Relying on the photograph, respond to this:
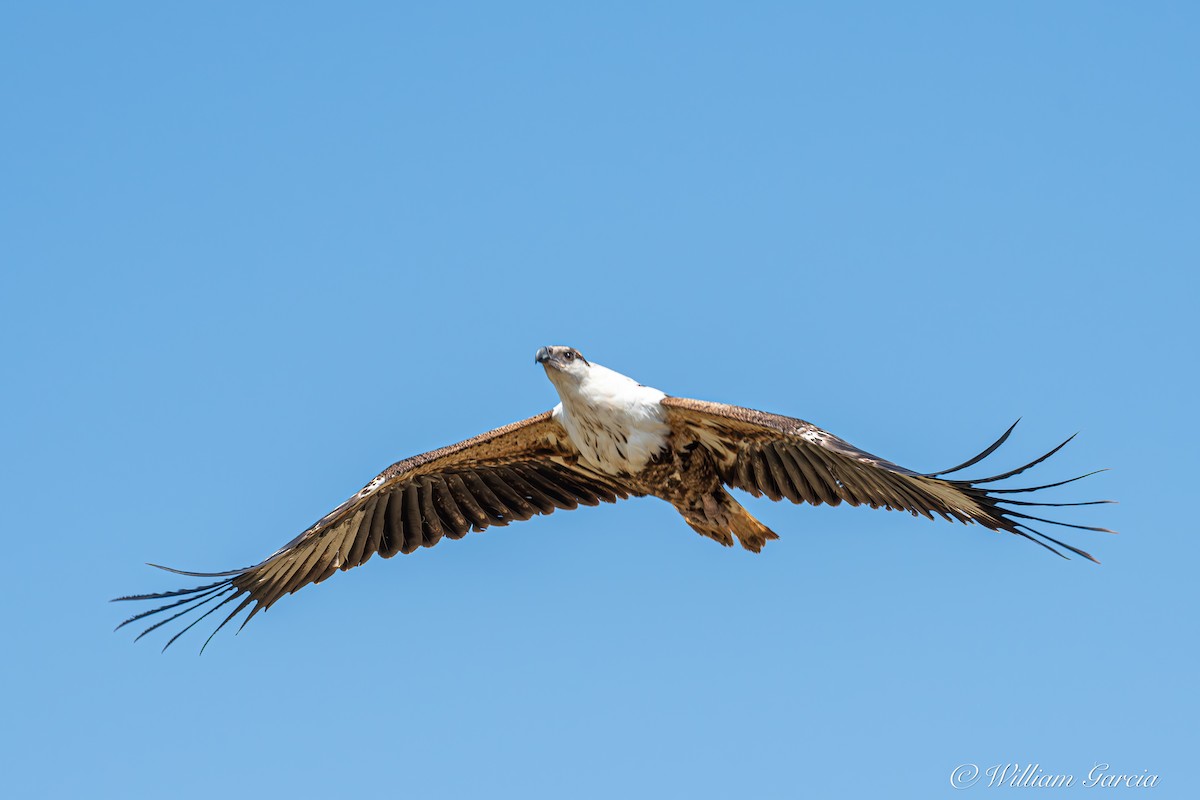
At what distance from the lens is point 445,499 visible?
13.3 m

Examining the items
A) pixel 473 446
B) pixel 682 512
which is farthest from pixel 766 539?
pixel 473 446

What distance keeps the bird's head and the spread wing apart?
0.77 metres

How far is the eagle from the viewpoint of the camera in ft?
36.9

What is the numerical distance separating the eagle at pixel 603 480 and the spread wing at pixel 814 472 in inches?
0.4

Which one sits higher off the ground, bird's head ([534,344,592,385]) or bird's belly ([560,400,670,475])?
bird's head ([534,344,592,385])

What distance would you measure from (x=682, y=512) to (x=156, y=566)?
430 centimetres

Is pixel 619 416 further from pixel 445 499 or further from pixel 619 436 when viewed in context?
pixel 445 499

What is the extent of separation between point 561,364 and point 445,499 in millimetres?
2068

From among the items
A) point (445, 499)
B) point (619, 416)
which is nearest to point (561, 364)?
point (619, 416)

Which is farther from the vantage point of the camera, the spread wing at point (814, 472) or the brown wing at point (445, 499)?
the brown wing at point (445, 499)

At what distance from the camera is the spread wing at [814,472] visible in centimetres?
1073

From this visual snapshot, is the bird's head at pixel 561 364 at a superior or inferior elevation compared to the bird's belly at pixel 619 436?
superior

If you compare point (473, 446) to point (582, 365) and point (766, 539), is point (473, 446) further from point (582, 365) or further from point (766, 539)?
point (766, 539)

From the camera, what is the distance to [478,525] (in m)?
13.3
